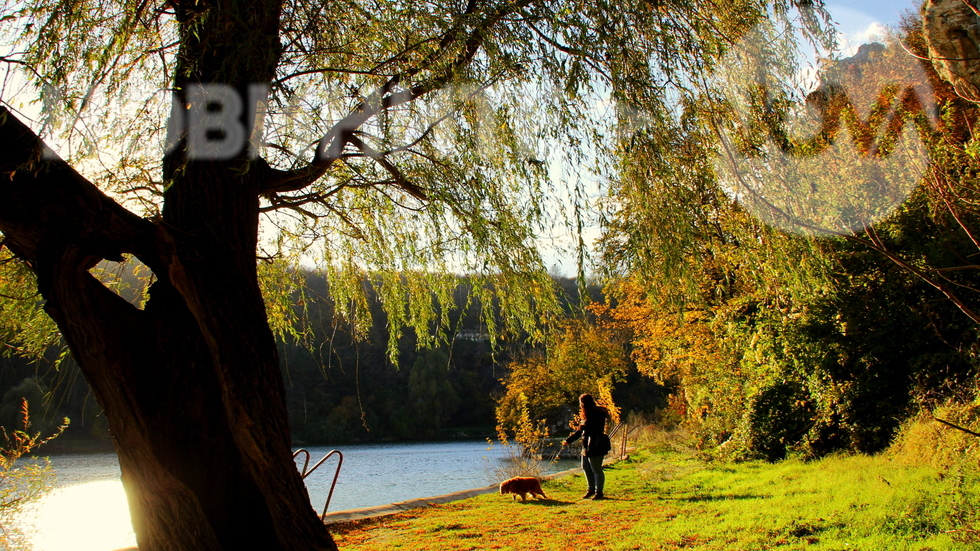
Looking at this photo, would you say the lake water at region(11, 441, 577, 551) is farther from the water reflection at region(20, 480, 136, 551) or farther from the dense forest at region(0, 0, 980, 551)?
the dense forest at region(0, 0, 980, 551)

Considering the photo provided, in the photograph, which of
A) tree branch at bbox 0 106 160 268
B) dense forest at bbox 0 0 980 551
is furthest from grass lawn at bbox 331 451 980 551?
tree branch at bbox 0 106 160 268

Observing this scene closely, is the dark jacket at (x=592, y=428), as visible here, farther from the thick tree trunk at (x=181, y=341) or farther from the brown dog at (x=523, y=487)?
the thick tree trunk at (x=181, y=341)

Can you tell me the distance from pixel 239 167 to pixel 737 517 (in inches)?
226

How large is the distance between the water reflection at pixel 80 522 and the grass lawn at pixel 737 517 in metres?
2.76

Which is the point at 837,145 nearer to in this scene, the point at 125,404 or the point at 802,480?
the point at 802,480

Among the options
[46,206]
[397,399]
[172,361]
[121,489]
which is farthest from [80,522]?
[397,399]

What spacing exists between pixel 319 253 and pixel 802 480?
6.87 m

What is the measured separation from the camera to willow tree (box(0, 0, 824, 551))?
120 inches

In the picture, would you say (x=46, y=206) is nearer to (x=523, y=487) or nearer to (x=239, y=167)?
(x=239, y=167)

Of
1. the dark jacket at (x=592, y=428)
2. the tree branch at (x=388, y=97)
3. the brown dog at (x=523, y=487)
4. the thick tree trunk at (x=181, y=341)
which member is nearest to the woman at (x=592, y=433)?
the dark jacket at (x=592, y=428)

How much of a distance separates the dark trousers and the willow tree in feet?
13.7

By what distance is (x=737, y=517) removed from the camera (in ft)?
20.5

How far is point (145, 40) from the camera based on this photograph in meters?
4.10

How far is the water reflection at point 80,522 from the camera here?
5.89 meters
